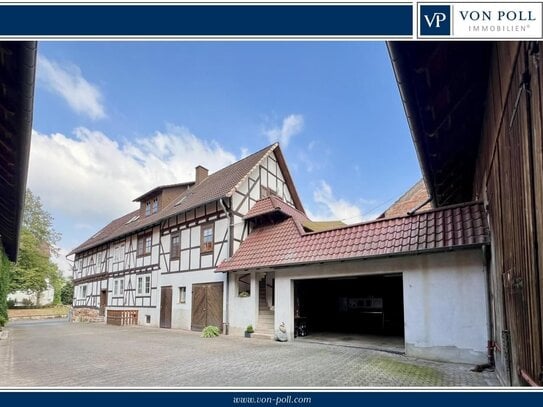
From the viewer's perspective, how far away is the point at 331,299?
14.9 meters

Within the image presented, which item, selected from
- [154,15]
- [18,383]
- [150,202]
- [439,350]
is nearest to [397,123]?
[439,350]

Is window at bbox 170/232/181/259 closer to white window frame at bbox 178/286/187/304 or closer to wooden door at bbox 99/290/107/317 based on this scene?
white window frame at bbox 178/286/187/304

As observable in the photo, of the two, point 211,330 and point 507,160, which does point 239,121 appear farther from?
point 211,330

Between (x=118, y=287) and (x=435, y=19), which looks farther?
(x=118, y=287)

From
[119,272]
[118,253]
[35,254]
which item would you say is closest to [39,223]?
[35,254]

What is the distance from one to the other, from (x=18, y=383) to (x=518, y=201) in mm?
6775

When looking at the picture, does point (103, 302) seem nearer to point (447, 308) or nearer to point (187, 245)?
point (187, 245)

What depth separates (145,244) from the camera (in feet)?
58.6

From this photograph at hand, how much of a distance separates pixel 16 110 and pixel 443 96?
5584mm

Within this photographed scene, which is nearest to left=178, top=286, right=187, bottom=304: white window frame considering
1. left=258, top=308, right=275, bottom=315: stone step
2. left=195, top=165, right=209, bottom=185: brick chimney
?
left=258, top=308, right=275, bottom=315: stone step

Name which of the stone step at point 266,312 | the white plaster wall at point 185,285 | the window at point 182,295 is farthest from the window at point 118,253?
the stone step at point 266,312

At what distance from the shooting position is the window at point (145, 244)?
57.5 ft

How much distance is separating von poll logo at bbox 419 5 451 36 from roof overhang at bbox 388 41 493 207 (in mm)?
971
